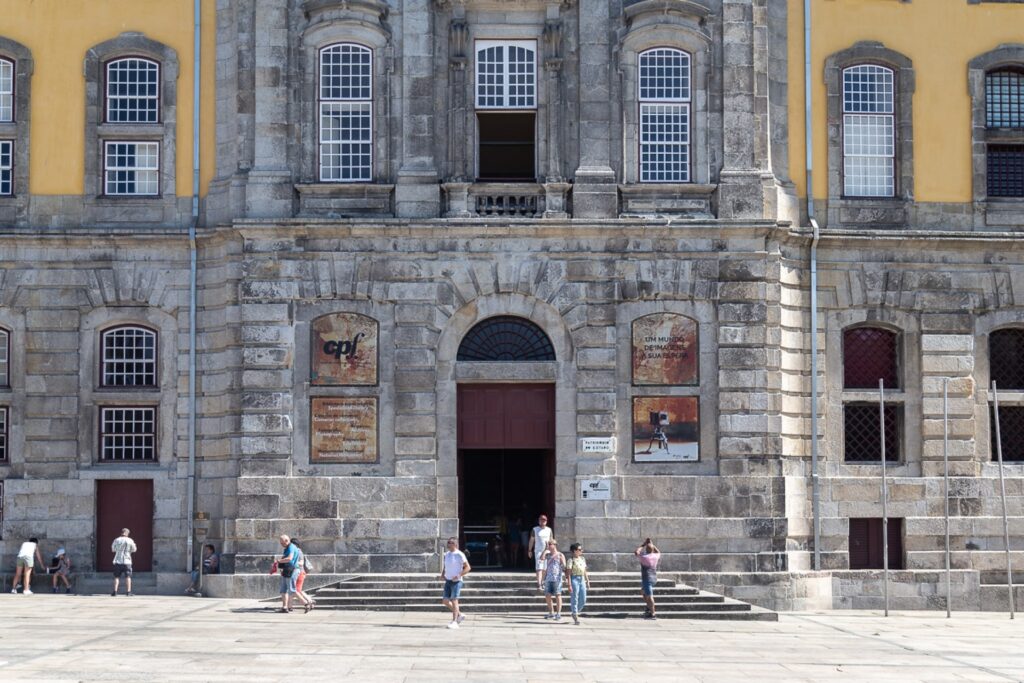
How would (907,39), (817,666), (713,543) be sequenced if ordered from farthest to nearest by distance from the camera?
(907,39), (713,543), (817,666)

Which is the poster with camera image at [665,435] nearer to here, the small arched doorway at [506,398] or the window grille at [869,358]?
the small arched doorway at [506,398]

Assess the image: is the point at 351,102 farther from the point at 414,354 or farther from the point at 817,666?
the point at 817,666

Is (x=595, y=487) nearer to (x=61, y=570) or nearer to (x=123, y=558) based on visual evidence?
(x=123, y=558)

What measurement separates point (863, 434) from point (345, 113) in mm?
14490

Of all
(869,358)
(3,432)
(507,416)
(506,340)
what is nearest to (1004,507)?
(869,358)

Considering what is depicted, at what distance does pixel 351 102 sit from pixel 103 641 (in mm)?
14762

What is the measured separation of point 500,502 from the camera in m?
42.2

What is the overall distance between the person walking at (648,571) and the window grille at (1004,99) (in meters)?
14.4

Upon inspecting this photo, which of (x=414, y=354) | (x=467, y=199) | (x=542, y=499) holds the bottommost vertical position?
(x=542, y=499)

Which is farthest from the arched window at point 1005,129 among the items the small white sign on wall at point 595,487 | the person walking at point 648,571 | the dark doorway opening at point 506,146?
the person walking at point 648,571

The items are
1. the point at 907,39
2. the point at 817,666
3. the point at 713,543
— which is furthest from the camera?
the point at 907,39

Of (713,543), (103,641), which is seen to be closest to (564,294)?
(713,543)

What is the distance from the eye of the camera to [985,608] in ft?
132

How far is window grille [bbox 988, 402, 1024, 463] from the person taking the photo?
41.7m
